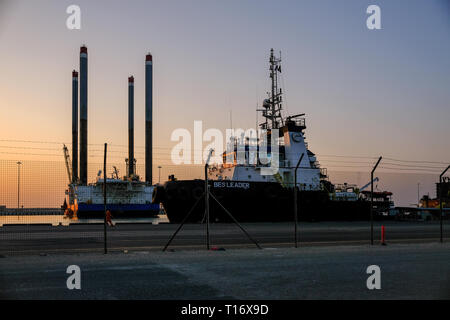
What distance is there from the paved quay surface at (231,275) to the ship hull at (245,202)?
69.1 feet

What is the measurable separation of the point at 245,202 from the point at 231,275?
86.4 feet

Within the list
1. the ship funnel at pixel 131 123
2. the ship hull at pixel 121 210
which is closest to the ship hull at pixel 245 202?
the ship hull at pixel 121 210

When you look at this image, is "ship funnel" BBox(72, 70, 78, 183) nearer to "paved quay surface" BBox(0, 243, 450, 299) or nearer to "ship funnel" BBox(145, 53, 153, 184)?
"ship funnel" BBox(145, 53, 153, 184)

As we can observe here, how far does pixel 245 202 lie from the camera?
36062 millimetres

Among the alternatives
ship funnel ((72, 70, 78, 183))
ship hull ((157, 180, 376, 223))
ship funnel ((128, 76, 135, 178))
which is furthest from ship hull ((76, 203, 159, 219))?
ship hull ((157, 180, 376, 223))

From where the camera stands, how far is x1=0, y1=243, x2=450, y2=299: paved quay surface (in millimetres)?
7871

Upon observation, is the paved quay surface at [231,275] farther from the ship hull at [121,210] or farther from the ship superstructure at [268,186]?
the ship hull at [121,210]

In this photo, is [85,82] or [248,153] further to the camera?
[85,82]

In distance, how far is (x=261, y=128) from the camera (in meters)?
45.4

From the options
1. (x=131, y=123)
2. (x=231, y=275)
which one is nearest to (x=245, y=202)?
(x=231, y=275)

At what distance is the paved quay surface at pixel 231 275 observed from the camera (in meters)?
7.87
